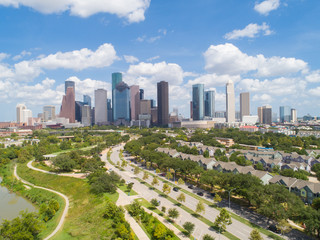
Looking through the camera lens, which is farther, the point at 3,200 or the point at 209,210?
the point at 3,200

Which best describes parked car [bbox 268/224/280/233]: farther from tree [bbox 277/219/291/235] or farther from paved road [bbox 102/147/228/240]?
paved road [bbox 102/147/228/240]

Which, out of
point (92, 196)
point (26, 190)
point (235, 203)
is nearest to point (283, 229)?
point (235, 203)

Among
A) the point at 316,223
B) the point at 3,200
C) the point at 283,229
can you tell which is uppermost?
the point at 316,223

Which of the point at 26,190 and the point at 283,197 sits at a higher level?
the point at 283,197

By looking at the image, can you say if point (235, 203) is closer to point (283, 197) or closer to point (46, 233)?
point (283, 197)

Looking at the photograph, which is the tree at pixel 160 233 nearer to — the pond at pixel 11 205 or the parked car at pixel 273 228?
the parked car at pixel 273 228

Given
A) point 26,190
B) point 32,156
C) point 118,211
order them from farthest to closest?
point 32,156, point 26,190, point 118,211

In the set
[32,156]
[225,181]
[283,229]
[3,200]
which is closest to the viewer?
[283,229]
